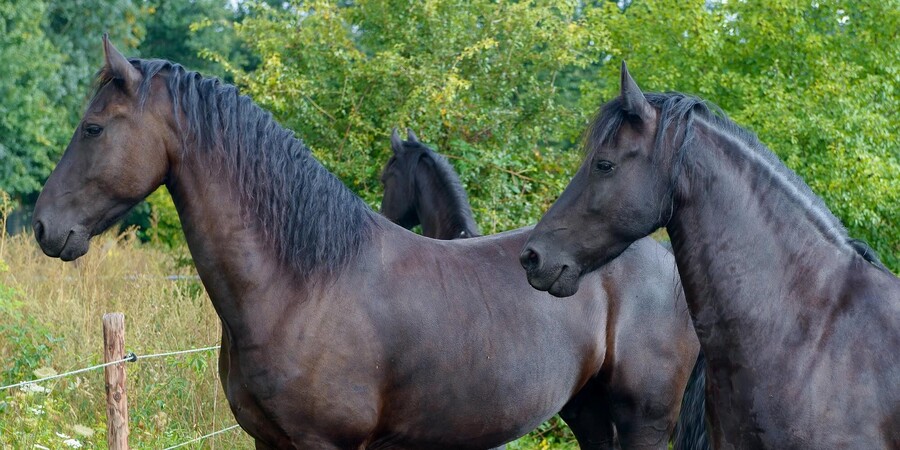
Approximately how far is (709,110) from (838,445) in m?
1.14

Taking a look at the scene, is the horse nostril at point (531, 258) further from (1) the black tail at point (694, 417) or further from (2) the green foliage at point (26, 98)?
(2) the green foliage at point (26, 98)

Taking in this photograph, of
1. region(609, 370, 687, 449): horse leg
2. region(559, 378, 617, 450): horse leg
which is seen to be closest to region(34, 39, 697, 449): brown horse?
region(609, 370, 687, 449): horse leg

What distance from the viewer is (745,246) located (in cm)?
313

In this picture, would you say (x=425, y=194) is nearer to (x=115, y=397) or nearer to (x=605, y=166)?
(x=115, y=397)

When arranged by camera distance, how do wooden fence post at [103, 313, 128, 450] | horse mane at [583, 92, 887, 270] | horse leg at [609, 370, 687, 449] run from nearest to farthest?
horse mane at [583, 92, 887, 270]
wooden fence post at [103, 313, 128, 450]
horse leg at [609, 370, 687, 449]

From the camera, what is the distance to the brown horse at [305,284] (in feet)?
12.0

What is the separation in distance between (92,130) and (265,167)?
2.14 ft

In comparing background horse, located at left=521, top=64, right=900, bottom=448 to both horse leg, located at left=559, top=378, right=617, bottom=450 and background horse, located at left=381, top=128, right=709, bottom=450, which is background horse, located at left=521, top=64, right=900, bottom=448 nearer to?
horse leg, located at left=559, top=378, right=617, bottom=450

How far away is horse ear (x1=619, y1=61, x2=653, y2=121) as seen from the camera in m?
3.07

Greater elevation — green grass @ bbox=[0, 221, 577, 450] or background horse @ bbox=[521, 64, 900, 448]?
background horse @ bbox=[521, 64, 900, 448]

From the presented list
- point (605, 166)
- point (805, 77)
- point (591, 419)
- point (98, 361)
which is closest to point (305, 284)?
point (605, 166)

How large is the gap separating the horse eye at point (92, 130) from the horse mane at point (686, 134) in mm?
1805

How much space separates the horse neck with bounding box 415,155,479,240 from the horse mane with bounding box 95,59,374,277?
265cm

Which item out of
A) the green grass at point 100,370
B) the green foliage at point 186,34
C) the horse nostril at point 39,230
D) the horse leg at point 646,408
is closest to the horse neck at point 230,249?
the horse nostril at point 39,230
